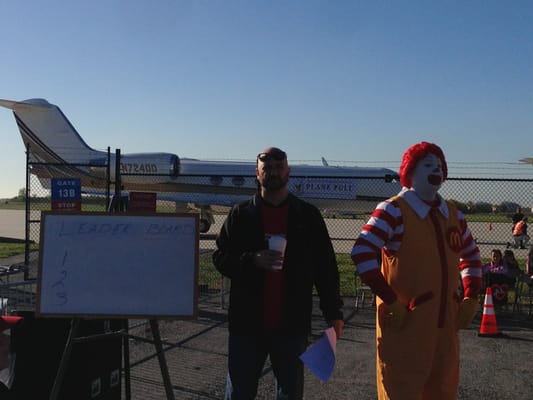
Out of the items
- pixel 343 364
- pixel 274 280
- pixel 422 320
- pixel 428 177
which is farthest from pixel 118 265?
pixel 343 364

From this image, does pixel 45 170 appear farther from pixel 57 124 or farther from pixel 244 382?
pixel 244 382

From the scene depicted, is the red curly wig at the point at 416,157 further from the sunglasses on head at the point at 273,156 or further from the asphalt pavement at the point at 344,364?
the asphalt pavement at the point at 344,364

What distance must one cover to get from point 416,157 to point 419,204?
1.08 ft

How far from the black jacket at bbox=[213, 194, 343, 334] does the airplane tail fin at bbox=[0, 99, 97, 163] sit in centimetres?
2821

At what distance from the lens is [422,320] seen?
3.39 meters

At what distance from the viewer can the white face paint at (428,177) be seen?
3.64 metres

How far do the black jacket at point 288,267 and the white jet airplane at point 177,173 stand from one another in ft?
56.5

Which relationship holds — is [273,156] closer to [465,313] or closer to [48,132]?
[465,313]

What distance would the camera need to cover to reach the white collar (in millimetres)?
3541

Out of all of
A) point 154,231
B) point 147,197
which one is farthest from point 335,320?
point 147,197

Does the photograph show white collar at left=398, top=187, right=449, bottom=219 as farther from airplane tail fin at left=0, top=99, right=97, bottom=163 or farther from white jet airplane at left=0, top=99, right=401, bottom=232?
airplane tail fin at left=0, top=99, right=97, bottom=163

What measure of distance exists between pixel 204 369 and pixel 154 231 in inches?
97.0

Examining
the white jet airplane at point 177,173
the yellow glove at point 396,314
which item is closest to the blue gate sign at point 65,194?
the yellow glove at point 396,314

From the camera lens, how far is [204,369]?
5.95 meters
